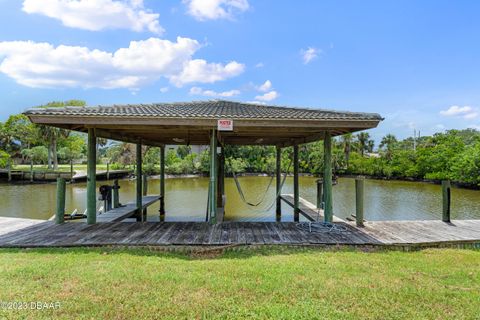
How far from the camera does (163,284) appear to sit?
9.41ft

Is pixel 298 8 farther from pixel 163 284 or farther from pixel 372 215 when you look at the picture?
pixel 163 284

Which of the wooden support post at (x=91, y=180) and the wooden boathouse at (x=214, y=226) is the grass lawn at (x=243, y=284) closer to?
the wooden boathouse at (x=214, y=226)

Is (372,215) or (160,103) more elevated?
(160,103)

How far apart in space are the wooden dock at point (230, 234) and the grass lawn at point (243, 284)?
0.37 meters

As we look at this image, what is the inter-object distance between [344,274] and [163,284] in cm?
193

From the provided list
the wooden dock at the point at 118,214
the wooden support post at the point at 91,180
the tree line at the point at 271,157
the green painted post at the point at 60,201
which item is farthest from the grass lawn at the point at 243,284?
the tree line at the point at 271,157

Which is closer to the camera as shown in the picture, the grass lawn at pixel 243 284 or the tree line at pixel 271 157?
the grass lawn at pixel 243 284

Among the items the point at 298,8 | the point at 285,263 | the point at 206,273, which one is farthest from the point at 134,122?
the point at 298,8

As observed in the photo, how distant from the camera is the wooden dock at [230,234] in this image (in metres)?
4.38

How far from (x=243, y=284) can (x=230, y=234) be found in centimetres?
195

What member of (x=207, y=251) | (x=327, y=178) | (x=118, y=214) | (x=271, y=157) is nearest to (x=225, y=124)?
(x=207, y=251)

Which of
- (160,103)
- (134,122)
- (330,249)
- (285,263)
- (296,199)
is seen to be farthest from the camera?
(296,199)

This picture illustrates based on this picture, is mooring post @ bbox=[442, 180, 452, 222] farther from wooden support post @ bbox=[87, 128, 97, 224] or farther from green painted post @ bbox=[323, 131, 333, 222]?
wooden support post @ bbox=[87, 128, 97, 224]

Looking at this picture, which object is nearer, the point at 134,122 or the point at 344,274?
the point at 344,274
